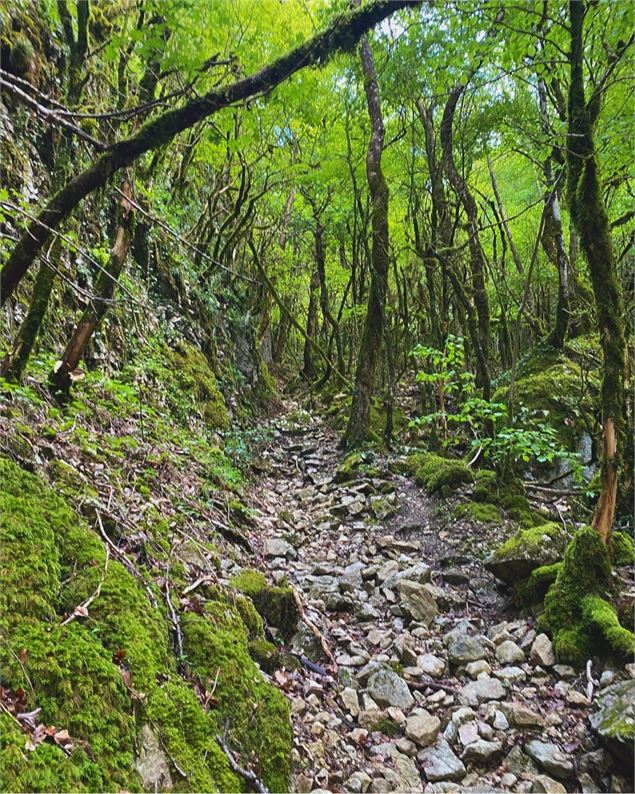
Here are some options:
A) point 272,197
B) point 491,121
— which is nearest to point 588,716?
point 491,121

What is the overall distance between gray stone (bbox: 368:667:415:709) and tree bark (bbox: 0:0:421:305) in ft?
13.2

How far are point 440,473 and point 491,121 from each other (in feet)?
28.8

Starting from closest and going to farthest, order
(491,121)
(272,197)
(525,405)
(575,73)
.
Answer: (575,73)
(525,405)
(491,121)
(272,197)

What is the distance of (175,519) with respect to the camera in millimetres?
4902

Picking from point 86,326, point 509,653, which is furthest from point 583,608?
point 86,326

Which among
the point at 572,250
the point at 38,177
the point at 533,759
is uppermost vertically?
the point at 572,250

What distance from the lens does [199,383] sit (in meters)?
10.1

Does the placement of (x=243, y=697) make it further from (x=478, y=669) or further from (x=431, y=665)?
(x=478, y=669)

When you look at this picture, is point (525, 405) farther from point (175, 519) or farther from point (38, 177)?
point (38, 177)

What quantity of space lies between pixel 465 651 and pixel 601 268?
12.6 ft

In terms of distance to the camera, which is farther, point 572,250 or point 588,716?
point 572,250

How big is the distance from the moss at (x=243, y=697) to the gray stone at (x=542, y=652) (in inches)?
89.5

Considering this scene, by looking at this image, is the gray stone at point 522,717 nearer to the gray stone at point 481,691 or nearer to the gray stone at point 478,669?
the gray stone at point 481,691

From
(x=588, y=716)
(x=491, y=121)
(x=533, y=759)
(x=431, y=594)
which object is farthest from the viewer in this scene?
(x=491, y=121)
